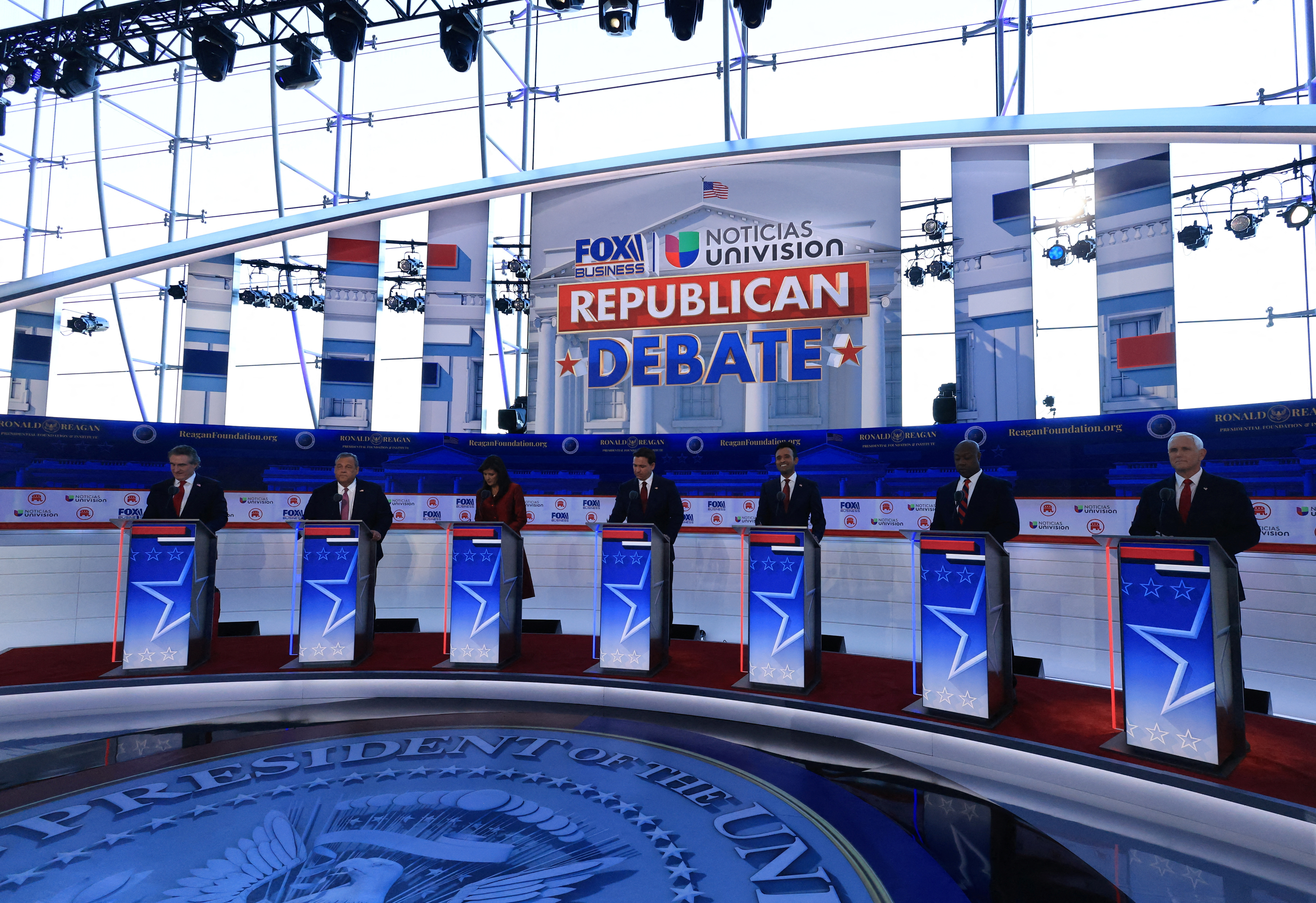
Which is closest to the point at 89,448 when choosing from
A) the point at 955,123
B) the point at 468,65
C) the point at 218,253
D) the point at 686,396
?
the point at 218,253

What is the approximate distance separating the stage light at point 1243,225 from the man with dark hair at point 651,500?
9813 millimetres

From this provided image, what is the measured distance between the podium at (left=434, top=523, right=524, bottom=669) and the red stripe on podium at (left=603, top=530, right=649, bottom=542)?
25.3 inches

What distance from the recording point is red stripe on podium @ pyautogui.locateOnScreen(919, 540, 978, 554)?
10.7ft

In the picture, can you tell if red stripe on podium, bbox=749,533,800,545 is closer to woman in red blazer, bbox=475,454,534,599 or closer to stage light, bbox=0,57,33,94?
woman in red blazer, bbox=475,454,534,599

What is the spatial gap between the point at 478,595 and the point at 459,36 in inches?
228

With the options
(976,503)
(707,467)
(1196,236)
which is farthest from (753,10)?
Result: (1196,236)

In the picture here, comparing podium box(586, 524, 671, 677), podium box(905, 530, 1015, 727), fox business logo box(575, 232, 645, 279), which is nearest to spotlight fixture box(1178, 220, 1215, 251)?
fox business logo box(575, 232, 645, 279)

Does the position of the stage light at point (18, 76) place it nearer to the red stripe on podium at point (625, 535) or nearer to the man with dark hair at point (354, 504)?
the man with dark hair at point (354, 504)

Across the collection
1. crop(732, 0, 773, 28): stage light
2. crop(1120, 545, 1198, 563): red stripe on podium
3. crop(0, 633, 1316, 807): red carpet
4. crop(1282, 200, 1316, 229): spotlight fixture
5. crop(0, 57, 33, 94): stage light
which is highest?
crop(0, 57, 33, 94): stage light

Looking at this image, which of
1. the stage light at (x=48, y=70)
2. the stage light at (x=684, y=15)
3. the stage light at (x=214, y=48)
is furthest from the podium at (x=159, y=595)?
the stage light at (x=48, y=70)

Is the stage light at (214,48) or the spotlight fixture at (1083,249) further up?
the stage light at (214,48)

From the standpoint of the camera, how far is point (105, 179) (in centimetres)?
1094

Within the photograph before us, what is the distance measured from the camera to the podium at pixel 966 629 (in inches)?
126

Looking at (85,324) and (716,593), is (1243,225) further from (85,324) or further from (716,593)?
(85,324)
